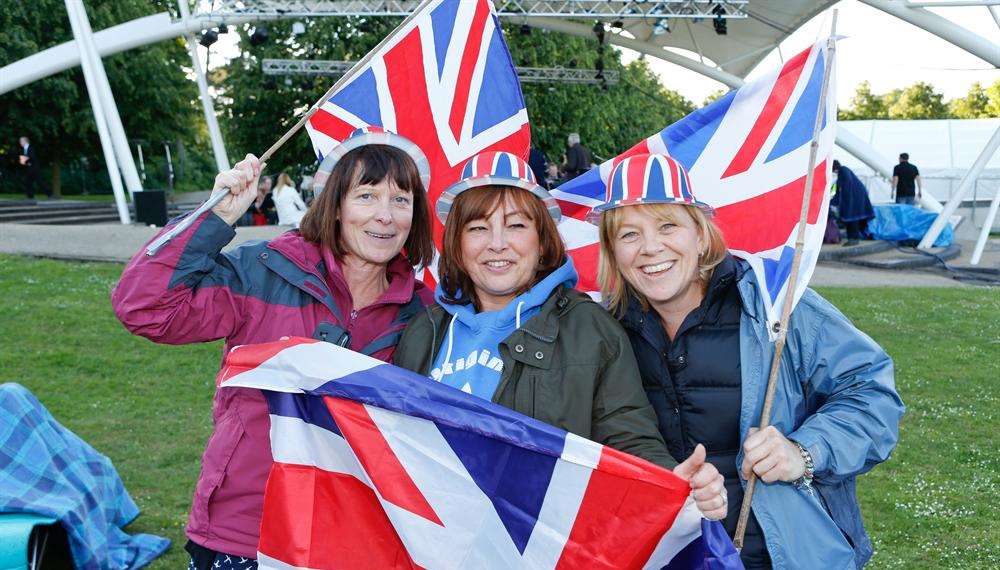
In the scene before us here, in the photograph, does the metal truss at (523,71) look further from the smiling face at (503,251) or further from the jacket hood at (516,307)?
the jacket hood at (516,307)

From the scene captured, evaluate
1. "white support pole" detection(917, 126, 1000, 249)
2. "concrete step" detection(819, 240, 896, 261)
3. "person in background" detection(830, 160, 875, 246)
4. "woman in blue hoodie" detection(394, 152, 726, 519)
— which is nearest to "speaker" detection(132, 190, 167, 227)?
"concrete step" detection(819, 240, 896, 261)

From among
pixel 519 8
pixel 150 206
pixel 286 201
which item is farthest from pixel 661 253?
pixel 519 8

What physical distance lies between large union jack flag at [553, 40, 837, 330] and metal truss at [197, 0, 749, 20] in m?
17.9

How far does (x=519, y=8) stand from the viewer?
22.2m

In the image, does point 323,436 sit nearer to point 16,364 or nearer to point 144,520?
point 144,520

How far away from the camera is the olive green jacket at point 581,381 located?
8.52 feet

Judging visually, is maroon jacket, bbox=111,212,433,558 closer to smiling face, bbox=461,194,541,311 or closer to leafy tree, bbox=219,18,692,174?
smiling face, bbox=461,194,541,311

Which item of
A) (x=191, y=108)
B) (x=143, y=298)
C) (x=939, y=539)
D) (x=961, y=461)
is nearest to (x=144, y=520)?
(x=143, y=298)

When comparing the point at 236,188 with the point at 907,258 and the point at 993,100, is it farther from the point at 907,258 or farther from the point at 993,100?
the point at 993,100

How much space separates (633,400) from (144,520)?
4333 mm

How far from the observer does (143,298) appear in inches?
108

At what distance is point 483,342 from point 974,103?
7487 cm

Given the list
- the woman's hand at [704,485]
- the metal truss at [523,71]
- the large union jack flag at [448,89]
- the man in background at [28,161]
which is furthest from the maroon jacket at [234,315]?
the man in background at [28,161]

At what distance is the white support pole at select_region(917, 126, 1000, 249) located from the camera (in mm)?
A: 19672
